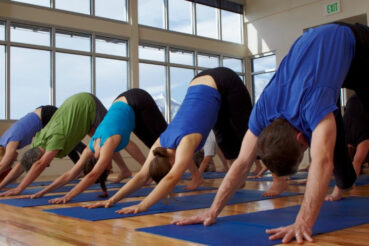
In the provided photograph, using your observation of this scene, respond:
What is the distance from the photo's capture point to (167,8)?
988 cm

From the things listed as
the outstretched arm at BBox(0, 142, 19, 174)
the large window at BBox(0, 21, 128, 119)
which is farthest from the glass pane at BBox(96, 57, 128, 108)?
the outstretched arm at BBox(0, 142, 19, 174)

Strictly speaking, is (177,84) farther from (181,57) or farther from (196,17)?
(196,17)

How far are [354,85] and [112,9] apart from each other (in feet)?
23.8

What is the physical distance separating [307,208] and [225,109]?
171 cm

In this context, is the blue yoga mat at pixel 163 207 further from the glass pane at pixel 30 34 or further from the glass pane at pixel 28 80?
the glass pane at pixel 30 34

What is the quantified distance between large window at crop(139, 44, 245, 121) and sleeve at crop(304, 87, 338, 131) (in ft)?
24.7

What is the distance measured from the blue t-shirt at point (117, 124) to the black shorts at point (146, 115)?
89 millimetres

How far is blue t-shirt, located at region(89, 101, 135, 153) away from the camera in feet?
11.3

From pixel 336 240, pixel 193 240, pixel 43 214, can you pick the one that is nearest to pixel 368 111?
pixel 336 240

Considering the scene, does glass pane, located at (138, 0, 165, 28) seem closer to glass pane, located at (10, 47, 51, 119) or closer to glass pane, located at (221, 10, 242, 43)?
glass pane, located at (221, 10, 242, 43)

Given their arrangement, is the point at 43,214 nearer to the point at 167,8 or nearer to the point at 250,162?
the point at 250,162

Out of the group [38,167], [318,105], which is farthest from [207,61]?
[318,105]

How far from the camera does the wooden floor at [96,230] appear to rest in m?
1.84

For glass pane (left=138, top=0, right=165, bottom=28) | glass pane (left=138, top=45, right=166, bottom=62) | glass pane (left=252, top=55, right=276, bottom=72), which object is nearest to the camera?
glass pane (left=138, top=45, right=166, bottom=62)
